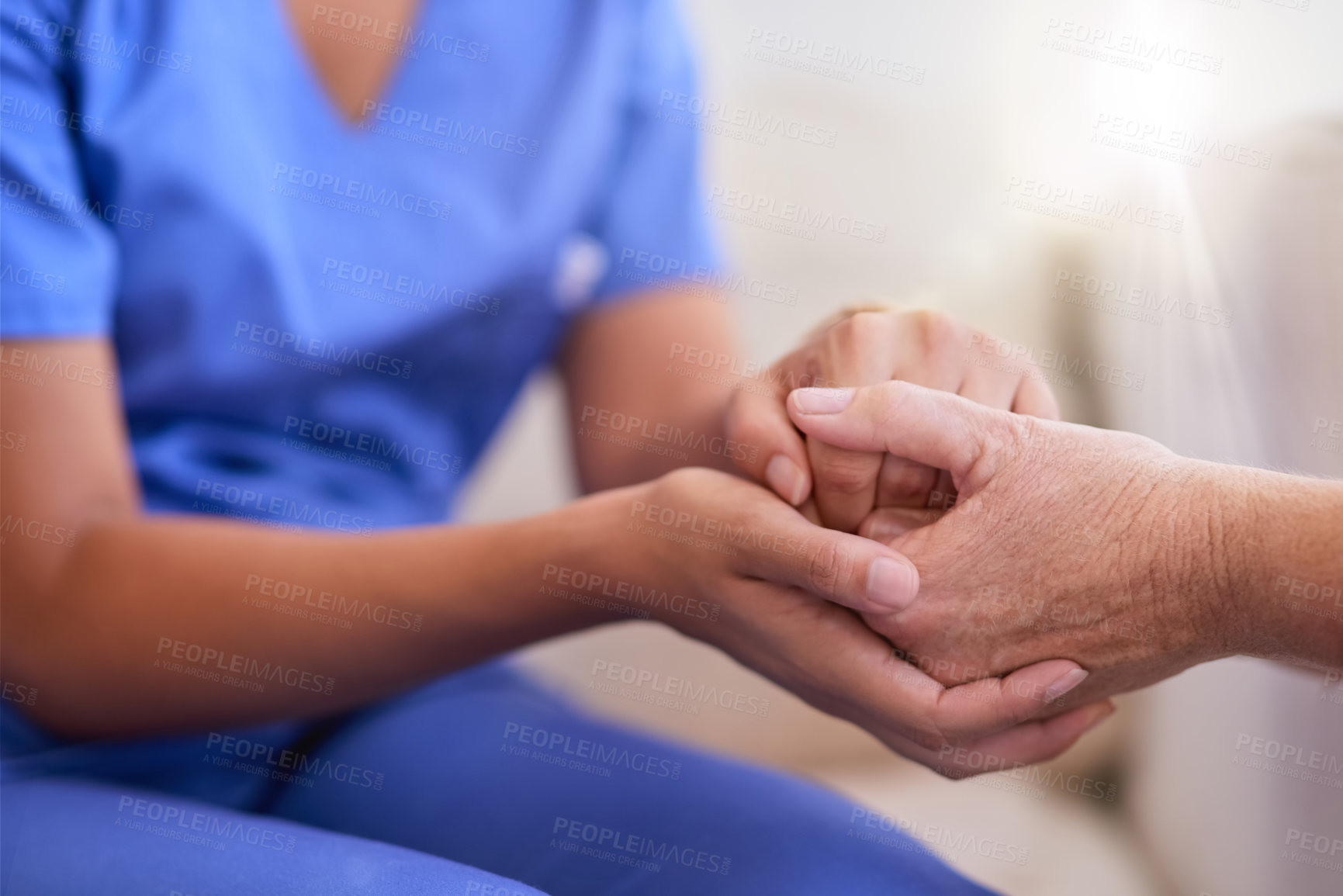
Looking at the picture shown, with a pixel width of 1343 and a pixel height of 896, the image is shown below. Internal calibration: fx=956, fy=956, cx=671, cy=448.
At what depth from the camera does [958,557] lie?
1.69ft

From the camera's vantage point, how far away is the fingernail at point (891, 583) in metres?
0.47

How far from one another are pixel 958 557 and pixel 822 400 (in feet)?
0.37

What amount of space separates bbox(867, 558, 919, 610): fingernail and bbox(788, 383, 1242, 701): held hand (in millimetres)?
33

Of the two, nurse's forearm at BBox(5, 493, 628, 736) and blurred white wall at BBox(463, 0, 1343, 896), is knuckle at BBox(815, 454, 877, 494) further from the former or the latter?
blurred white wall at BBox(463, 0, 1343, 896)

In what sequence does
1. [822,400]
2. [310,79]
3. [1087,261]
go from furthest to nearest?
[1087,261] < [310,79] < [822,400]

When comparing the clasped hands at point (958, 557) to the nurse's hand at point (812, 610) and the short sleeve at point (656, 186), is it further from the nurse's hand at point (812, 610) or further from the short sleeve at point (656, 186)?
the short sleeve at point (656, 186)

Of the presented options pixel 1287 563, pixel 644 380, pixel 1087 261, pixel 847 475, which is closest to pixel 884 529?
pixel 847 475

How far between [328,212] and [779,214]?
594mm

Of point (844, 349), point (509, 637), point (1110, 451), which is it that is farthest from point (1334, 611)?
point (509, 637)

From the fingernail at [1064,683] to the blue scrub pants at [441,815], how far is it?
0.13 m

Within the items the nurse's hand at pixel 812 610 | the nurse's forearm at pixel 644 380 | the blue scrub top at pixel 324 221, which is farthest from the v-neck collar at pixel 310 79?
the nurse's hand at pixel 812 610

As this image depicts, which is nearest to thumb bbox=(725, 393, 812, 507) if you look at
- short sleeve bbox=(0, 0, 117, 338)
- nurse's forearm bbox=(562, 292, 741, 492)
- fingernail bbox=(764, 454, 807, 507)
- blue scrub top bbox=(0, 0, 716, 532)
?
fingernail bbox=(764, 454, 807, 507)

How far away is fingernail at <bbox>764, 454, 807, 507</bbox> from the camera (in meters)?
0.54

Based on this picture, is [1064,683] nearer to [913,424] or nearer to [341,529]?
[913,424]
